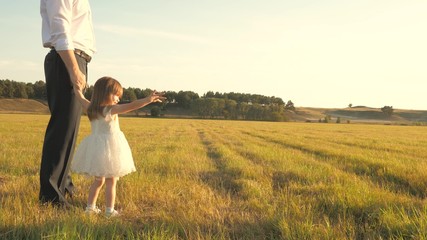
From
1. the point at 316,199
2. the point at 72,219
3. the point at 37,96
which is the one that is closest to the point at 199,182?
the point at 316,199

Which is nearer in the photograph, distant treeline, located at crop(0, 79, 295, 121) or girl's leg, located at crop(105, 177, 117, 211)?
girl's leg, located at crop(105, 177, 117, 211)

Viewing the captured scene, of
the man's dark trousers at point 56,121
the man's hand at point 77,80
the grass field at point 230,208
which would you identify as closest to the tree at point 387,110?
the grass field at point 230,208

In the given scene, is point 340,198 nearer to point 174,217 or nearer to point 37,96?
point 174,217

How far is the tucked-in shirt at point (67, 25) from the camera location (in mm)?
3867

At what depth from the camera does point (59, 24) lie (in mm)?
3863

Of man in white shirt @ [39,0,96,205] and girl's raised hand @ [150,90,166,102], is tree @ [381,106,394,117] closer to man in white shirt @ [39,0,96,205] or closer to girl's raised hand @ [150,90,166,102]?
man in white shirt @ [39,0,96,205]

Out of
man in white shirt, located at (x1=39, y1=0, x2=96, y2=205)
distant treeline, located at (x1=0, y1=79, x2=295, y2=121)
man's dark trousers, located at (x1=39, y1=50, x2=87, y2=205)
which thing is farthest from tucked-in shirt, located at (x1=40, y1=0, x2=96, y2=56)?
distant treeline, located at (x1=0, y1=79, x2=295, y2=121)

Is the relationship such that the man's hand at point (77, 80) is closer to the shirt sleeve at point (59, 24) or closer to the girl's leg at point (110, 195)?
the shirt sleeve at point (59, 24)

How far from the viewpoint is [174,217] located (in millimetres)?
3582

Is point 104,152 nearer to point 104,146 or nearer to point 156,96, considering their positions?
point 104,146

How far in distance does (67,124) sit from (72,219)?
4.25 ft

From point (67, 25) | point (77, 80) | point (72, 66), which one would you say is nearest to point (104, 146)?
point (77, 80)

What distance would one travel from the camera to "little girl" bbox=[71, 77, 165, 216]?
12.4 ft

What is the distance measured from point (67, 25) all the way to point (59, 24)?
0.08 metres
